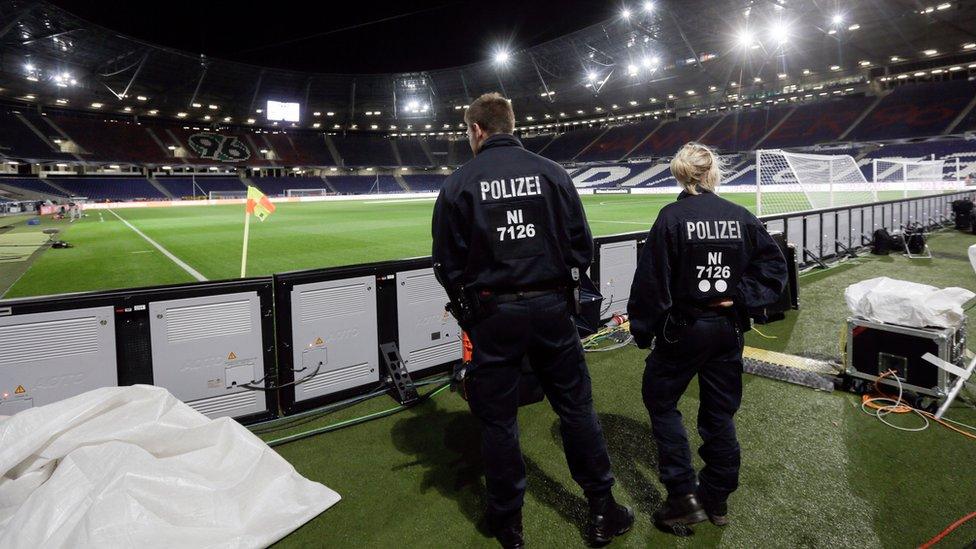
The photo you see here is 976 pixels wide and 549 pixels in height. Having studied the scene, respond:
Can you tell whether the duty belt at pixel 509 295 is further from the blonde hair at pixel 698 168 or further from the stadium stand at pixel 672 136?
the stadium stand at pixel 672 136

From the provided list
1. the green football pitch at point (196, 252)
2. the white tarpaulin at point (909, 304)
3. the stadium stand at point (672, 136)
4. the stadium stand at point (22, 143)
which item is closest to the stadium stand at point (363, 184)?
the stadium stand at point (22, 143)

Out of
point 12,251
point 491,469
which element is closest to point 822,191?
point 491,469

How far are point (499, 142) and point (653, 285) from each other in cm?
109

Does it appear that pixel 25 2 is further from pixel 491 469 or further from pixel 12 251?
pixel 491 469

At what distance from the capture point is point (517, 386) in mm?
2348

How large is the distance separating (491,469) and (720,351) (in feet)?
4.33

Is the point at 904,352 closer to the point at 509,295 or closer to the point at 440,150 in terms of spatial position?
the point at 509,295

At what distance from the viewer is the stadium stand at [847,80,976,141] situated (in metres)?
40.1

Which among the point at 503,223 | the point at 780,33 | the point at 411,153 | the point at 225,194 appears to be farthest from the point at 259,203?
the point at 411,153

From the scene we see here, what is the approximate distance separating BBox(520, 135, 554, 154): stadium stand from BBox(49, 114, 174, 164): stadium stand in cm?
4765

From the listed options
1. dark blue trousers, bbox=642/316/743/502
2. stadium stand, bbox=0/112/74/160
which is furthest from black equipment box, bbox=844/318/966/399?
stadium stand, bbox=0/112/74/160

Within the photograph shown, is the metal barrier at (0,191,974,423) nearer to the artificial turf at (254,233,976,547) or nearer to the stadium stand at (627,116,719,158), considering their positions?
the artificial turf at (254,233,976,547)

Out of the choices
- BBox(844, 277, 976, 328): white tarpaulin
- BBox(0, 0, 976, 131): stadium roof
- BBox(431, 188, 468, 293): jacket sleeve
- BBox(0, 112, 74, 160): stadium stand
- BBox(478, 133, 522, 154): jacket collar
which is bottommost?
BBox(844, 277, 976, 328): white tarpaulin

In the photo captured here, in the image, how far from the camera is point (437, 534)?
249 centimetres
